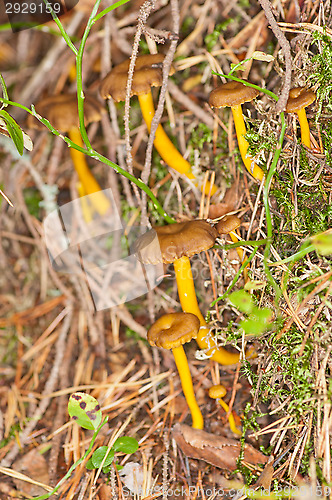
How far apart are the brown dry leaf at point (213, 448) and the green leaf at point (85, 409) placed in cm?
35

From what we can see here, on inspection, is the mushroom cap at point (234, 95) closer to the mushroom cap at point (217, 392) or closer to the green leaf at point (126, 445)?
the mushroom cap at point (217, 392)

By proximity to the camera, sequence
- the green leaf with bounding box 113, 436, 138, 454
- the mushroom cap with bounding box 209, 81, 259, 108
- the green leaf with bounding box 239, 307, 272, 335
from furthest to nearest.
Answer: the green leaf with bounding box 113, 436, 138, 454 → the mushroom cap with bounding box 209, 81, 259, 108 → the green leaf with bounding box 239, 307, 272, 335

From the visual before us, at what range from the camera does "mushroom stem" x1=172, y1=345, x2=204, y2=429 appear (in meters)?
1.66

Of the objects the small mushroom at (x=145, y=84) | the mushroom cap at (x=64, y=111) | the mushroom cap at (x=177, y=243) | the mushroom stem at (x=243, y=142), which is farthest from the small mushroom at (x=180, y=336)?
the mushroom cap at (x=64, y=111)

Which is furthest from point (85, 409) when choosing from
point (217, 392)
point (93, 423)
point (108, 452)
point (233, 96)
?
point (233, 96)

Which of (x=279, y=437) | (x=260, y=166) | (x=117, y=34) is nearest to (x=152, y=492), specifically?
(x=279, y=437)

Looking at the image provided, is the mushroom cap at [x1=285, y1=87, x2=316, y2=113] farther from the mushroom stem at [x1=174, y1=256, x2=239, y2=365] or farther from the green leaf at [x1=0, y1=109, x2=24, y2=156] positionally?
the green leaf at [x1=0, y1=109, x2=24, y2=156]

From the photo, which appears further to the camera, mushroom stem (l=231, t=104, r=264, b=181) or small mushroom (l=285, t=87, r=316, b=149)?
mushroom stem (l=231, t=104, r=264, b=181)

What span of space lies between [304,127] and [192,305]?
0.81 m

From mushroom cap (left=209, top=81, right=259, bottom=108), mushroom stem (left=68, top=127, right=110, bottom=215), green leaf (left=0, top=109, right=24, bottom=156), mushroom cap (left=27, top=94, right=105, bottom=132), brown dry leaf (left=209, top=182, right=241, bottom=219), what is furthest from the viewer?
mushroom stem (left=68, top=127, right=110, bottom=215)

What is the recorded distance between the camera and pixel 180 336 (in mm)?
1508

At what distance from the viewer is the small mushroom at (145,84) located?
165cm

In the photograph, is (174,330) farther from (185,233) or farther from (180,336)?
(185,233)

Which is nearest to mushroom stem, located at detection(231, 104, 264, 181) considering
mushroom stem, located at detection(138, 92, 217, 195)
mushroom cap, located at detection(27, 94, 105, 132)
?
mushroom stem, located at detection(138, 92, 217, 195)
